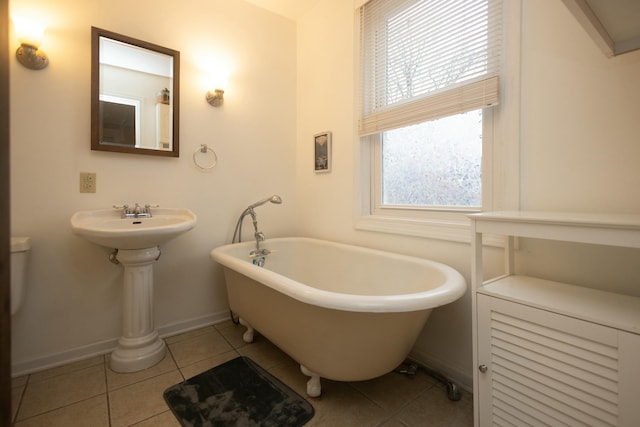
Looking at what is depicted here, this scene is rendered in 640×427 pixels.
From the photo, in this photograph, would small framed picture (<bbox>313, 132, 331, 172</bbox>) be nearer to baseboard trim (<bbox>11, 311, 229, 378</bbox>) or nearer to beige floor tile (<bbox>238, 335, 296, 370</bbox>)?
beige floor tile (<bbox>238, 335, 296, 370</bbox>)

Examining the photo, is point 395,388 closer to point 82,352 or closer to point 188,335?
point 188,335

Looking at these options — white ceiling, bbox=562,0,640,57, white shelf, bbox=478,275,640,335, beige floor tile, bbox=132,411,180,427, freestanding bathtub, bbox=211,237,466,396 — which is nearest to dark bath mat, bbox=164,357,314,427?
beige floor tile, bbox=132,411,180,427

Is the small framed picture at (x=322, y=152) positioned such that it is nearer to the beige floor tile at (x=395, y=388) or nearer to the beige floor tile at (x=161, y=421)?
the beige floor tile at (x=395, y=388)

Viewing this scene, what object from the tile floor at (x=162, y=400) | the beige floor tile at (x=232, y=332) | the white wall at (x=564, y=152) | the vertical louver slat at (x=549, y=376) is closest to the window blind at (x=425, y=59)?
the white wall at (x=564, y=152)

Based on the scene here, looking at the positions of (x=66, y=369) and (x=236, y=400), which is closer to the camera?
(x=236, y=400)

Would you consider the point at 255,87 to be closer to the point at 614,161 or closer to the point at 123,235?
the point at 123,235

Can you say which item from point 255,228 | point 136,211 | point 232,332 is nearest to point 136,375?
point 232,332

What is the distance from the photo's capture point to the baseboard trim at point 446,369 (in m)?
1.42

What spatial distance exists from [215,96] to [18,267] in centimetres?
149

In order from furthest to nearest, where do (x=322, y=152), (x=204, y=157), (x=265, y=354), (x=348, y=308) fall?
(x=322, y=152) < (x=204, y=157) < (x=265, y=354) < (x=348, y=308)

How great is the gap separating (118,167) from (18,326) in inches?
39.1

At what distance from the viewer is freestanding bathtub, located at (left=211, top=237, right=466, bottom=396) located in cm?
105

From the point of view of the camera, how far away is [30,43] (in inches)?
57.4

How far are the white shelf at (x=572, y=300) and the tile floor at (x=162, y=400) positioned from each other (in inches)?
24.6
